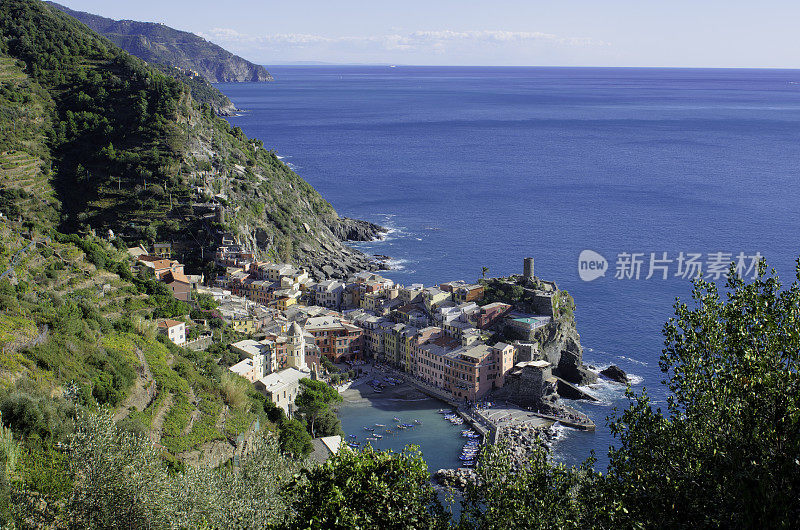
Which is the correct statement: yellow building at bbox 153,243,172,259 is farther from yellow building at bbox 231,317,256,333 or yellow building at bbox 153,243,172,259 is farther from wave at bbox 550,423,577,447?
wave at bbox 550,423,577,447

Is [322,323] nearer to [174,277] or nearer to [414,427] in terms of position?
[174,277]

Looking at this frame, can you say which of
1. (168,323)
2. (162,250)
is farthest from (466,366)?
(162,250)

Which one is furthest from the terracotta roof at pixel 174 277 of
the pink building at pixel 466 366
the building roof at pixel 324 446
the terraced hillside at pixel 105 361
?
the building roof at pixel 324 446

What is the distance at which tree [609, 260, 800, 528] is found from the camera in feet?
31.9

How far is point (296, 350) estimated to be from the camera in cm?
4459

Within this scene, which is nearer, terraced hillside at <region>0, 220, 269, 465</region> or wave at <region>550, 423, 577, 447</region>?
terraced hillside at <region>0, 220, 269, 465</region>

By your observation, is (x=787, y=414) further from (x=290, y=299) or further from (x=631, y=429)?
(x=290, y=299)

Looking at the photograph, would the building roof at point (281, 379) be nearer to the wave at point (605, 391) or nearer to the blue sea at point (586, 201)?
the blue sea at point (586, 201)

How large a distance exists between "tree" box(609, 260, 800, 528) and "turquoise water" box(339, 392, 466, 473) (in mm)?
24659

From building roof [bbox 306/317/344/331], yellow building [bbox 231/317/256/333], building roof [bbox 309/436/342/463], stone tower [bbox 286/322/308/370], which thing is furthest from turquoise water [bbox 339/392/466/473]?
yellow building [bbox 231/317/256/333]

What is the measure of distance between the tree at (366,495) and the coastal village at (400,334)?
912 inches

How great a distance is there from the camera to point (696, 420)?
11.6 meters

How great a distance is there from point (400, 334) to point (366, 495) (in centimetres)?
3610

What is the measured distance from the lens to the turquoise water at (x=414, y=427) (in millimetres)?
37312
